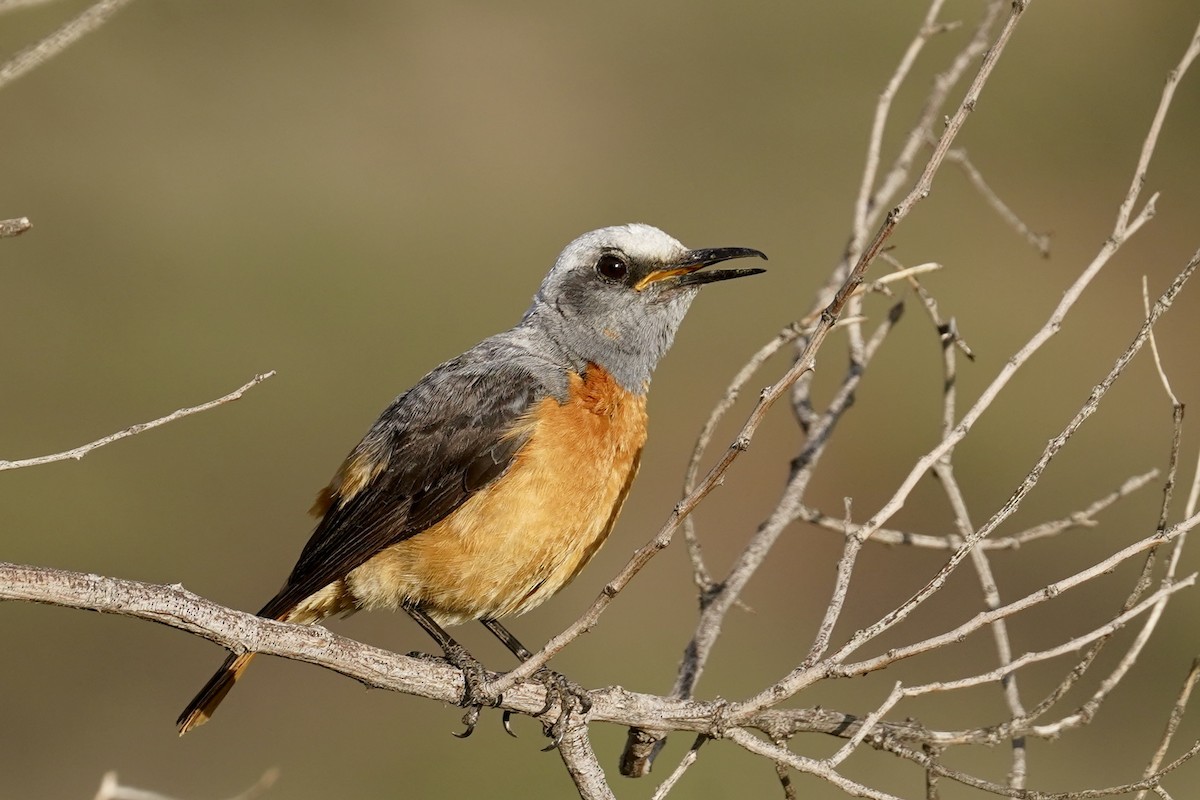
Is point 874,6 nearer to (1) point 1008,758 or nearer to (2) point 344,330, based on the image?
(2) point 344,330

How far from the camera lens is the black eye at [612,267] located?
18.8 ft

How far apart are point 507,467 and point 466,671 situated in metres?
0.83

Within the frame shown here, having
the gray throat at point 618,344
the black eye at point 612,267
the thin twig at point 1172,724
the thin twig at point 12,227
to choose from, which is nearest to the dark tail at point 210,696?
the gray throat at point 618,344

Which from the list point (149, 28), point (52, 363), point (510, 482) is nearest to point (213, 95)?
point (149, 28)

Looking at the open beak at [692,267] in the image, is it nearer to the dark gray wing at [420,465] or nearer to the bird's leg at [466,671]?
the dark gray wing at [420,465]

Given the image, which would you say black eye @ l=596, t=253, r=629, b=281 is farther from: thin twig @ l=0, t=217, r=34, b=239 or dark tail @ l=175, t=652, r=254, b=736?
thin twig @ l=0, t=217, r=34, b=239

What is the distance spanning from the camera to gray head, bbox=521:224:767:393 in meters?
5.61

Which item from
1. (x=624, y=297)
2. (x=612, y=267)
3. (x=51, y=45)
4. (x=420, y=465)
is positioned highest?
(x=51, y=45)

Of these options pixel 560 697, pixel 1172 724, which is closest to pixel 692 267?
pixel 560 697

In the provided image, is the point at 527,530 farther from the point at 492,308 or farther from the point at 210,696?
the point at 492,308

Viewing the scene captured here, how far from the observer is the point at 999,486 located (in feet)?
46.1

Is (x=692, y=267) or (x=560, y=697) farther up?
(x=692, y=267)

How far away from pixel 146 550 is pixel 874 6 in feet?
53.3

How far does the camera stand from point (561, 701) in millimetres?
4594
